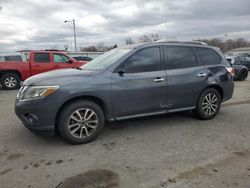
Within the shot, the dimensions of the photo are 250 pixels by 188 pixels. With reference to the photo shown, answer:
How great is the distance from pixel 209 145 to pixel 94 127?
197 centimetres

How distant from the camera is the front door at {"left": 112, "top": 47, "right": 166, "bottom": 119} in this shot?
4.75 m

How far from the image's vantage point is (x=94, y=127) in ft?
15.1

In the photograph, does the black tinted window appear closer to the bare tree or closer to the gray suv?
A: the gray suv

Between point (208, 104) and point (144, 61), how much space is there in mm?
1904

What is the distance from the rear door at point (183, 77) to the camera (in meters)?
5.31

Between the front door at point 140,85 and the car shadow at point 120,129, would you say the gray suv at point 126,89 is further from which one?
the car shadow at point 120,129

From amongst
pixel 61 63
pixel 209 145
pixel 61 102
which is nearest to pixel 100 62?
pixel 61 102

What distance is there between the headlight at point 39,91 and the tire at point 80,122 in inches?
14.8

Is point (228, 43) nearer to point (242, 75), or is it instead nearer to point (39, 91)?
point (242, 75)

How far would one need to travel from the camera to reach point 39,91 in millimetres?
4262

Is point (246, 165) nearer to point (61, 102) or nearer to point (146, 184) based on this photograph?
point (146, 184)

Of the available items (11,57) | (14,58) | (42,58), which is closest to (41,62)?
(42,58)

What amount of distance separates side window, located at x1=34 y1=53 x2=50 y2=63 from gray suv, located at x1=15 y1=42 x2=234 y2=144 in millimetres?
7700

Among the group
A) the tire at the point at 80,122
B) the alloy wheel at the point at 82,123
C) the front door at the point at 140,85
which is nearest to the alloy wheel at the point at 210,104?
the front door at the point at 140,85
